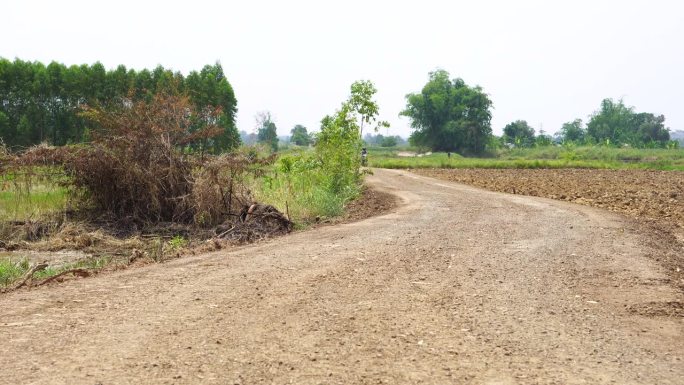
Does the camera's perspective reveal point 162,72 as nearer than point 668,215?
No

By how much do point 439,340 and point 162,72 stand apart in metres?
→ 52.6

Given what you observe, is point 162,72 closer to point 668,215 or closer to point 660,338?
point 668,215

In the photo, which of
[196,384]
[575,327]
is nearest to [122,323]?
[196,384]

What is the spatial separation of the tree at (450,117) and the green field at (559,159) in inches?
159

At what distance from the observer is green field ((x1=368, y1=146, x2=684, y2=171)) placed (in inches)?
1866

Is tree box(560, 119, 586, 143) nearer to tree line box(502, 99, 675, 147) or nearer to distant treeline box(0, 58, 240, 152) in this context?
tree line box(502, 99, 675, 147)

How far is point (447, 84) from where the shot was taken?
10125cm

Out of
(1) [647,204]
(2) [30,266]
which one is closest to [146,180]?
(2) [30,266]

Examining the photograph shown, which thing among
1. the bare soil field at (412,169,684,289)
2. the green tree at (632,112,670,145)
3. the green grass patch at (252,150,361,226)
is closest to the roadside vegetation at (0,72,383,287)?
the green grass patch at (252,150,361,226)

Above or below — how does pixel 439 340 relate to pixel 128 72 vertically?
below

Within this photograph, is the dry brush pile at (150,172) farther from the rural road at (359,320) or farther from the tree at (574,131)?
the tree at (574,131)

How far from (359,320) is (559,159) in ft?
204

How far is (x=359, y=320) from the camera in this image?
5.48 m

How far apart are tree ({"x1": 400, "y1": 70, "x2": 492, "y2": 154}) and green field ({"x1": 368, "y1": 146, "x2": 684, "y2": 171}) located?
4050 mm
